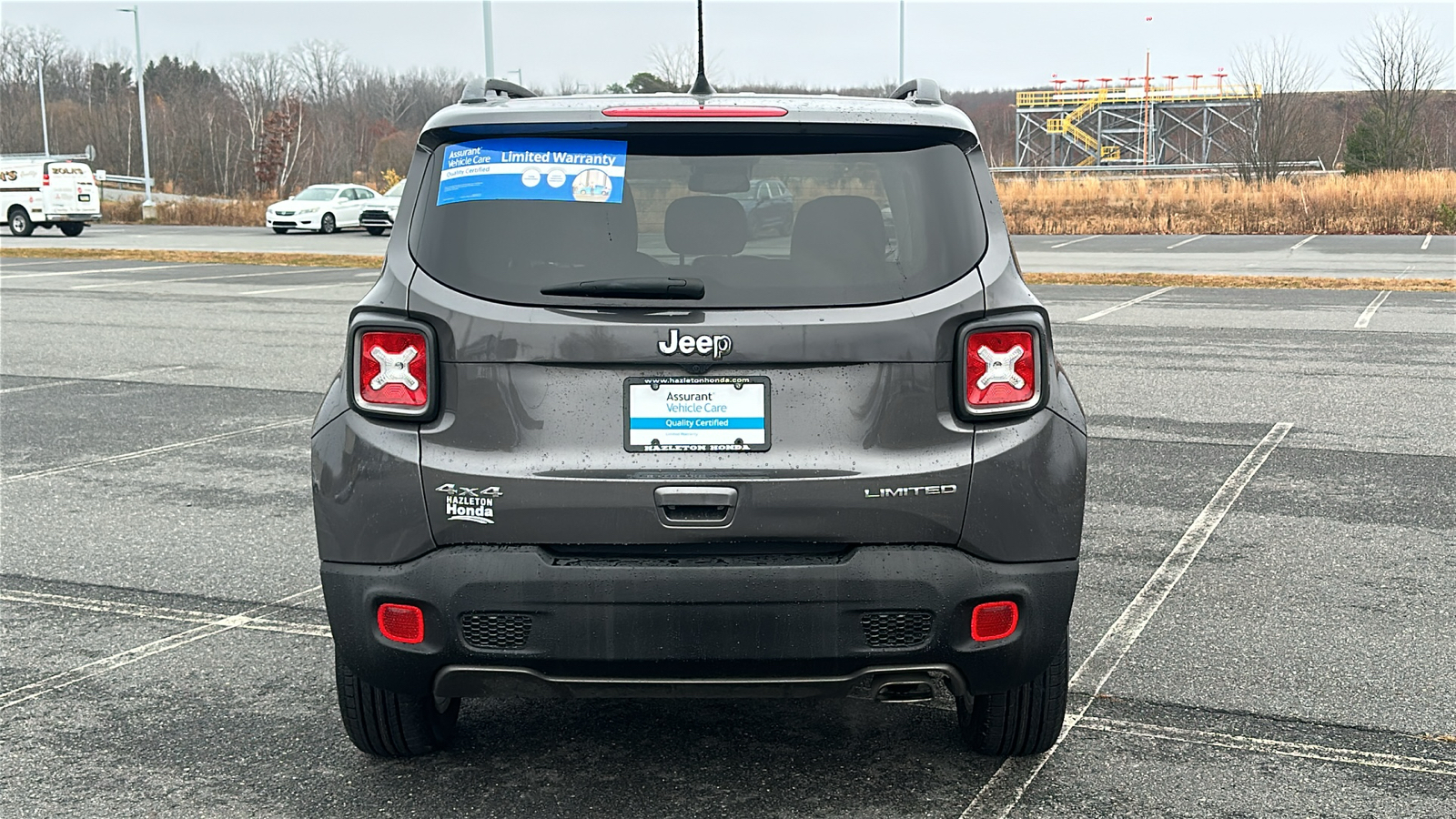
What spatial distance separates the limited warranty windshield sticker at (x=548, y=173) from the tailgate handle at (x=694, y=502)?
689 mm

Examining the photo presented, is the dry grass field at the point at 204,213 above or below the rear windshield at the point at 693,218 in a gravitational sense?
below

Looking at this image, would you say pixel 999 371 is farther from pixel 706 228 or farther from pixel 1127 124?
pixel 1127 124

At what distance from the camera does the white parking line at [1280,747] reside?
12.6ft

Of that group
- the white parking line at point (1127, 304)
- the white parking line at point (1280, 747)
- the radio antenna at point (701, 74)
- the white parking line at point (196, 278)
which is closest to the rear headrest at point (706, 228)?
the radio antenna at point (701, 74)

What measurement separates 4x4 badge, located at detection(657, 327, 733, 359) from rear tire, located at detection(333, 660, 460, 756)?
1152 mm

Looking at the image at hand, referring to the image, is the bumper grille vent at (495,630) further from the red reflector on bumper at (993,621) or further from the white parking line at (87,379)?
the white parking line at (87,379)

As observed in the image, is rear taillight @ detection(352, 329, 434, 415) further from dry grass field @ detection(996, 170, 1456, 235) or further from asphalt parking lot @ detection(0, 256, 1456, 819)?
dry grass field @ detection(996, 170, 1456, 235)

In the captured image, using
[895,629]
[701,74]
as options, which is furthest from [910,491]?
[701,74]

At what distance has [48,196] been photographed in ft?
131

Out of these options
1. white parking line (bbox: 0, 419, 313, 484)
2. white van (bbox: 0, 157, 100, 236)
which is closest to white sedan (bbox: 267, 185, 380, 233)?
white van (bbox: 0, 157, 100, 236)

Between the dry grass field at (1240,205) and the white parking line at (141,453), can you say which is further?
the dry grass field at (1240,205)

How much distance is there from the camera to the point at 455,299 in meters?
3.30

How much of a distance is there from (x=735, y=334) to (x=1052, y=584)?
942 mm

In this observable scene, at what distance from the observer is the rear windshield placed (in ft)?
10.9
